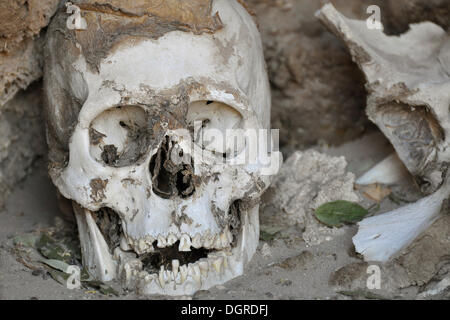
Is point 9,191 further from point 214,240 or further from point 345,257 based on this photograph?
point 345,257

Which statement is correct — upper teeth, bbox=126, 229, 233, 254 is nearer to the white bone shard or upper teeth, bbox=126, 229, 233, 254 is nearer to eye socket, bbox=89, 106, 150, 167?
eye socket, bbox=89, 106, 150, 167

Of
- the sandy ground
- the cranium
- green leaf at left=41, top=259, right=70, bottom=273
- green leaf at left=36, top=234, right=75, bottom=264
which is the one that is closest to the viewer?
the sandy ground

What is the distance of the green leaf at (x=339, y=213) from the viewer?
8.64 feet

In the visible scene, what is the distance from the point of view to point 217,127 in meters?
2.50

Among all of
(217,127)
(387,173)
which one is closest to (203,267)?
(217,127)

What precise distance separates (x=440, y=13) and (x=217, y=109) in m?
1.08

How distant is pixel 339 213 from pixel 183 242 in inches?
27.3

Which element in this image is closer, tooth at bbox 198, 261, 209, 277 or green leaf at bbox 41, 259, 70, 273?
tooth at bbox 198, 261, 209, 277

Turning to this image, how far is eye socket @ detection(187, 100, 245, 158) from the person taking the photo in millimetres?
2455

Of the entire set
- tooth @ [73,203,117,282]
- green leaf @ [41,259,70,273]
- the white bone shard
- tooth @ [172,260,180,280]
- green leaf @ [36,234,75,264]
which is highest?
tooth @ [172,260,180,280]

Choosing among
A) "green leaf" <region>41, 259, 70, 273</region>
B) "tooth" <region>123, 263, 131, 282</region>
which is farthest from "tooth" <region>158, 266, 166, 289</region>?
"green leaf" <region>41, 259, 70, 273</region>

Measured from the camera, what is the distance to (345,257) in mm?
2414

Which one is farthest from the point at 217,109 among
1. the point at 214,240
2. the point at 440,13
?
the point at 440,13

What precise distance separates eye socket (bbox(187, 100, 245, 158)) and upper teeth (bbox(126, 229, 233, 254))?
1.01 ft
